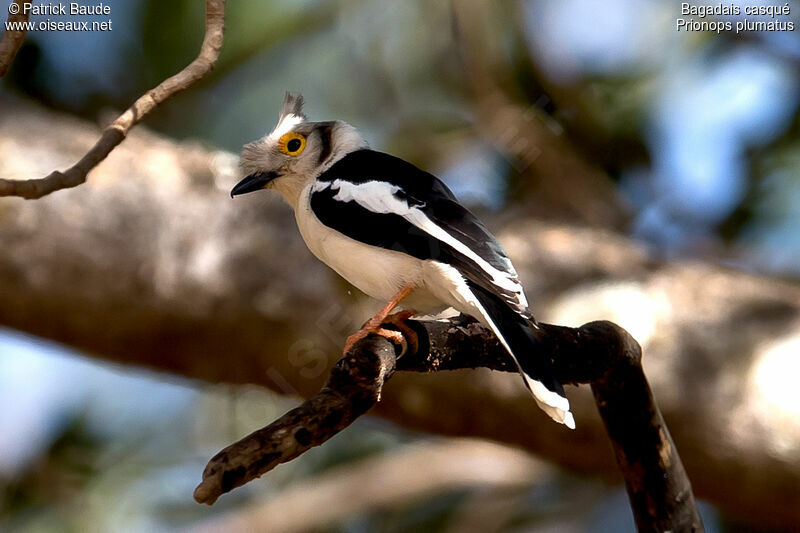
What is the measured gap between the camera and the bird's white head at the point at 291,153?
238cm

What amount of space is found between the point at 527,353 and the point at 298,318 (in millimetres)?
2270

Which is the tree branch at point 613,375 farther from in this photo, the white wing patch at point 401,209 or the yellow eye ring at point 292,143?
the yellow eye ring at point 292,143

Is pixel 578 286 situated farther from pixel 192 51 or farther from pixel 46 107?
pixel 46 107

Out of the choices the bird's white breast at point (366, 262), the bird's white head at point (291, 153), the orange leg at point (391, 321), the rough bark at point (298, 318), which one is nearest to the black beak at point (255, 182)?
the bird's white head at point (291, 153)

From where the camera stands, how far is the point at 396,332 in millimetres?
1917

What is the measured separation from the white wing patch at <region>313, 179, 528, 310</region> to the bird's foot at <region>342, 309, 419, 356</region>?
20 cm

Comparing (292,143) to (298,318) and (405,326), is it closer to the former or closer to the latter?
(405,326)

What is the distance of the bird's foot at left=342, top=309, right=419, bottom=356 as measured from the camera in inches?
74.1

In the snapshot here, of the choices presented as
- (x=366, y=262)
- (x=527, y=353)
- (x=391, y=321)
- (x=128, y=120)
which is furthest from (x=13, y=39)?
(x=527, y=353)

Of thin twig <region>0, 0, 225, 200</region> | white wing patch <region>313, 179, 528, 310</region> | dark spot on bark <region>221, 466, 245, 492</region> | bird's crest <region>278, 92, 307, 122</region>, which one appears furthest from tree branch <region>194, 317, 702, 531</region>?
bird's crest <region>278, 92, 307, 122</region>

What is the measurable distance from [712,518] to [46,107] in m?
4.29

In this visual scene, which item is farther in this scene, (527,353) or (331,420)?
(527,353)

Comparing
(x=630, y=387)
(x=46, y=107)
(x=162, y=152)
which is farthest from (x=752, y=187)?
(x=46, y=107)

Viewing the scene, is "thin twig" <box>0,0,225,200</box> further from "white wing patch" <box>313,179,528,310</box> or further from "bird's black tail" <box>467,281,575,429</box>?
"bird's black tail" <box>467,281,575,429</box>
